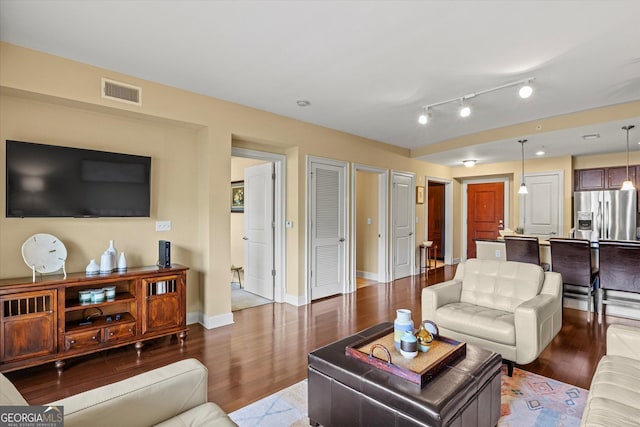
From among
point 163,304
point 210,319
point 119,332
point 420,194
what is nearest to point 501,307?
point 210,319

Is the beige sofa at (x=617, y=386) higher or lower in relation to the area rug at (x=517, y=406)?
higher

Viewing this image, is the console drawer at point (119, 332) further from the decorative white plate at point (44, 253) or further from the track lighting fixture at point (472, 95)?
the track lighting fixture at point (472, 95)

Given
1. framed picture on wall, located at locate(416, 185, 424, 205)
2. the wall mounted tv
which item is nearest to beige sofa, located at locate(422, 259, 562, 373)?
the wall mounted tv

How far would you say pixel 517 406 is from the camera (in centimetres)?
216

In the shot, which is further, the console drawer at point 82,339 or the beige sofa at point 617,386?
the console drawer at point 82,339

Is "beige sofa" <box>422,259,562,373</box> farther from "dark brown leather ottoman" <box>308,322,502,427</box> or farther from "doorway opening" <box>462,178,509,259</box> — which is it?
"doorway opening" <box>462,178,509,259</box>

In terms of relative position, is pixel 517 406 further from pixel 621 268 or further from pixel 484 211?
pixel 484 211

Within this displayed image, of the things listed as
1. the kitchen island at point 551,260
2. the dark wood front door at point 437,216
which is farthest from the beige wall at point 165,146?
the dark wood front door at point 437,216

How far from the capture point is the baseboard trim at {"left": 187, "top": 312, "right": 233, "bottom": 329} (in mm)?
3699

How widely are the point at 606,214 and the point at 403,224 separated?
349 cm

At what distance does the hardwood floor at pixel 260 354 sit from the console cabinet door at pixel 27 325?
23 cm

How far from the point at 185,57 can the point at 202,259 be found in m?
2.17

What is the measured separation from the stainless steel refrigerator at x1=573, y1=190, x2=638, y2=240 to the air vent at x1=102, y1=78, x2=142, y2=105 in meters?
7.36

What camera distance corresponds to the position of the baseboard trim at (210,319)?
3.70 meters
